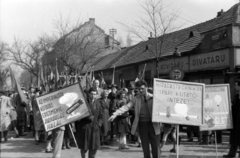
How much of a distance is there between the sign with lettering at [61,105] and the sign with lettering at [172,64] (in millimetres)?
13806

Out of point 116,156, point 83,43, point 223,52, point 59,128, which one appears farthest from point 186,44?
point 59,128

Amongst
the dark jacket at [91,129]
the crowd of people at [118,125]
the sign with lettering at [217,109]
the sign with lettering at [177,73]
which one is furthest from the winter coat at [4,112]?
the sign with lettering at [217,109]

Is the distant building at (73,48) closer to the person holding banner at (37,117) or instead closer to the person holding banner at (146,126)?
the person holding banner at (37,117)

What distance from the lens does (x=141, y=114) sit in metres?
7.04

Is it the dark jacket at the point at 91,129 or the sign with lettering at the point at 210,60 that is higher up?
the sign with lettering at the point at 210,60

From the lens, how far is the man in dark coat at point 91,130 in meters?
7.28

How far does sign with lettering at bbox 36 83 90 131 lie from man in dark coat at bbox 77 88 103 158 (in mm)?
235

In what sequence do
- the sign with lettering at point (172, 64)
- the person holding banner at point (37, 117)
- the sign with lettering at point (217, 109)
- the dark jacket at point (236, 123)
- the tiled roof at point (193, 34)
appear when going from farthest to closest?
the sign with lettering at point (172, 64) → the tiled roof at point (193, 34) → the person holding banner at point (37, 117) → the dark jacket at point (236, 123) → the sign with lettering at point (217, 109)

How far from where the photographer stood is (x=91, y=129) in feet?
24.2

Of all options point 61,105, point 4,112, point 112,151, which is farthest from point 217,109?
point 4,112

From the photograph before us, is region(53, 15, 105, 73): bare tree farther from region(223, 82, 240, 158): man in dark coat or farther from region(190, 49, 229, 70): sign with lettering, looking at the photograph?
region(223, 82, 240, 158): man in dark coat

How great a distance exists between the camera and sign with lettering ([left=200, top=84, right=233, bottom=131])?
320 inches

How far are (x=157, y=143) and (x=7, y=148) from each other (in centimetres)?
608

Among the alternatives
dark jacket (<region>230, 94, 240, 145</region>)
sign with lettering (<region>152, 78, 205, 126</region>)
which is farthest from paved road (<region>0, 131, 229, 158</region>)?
sign with lettering (<region>152, 78, 205, 126</region>)
